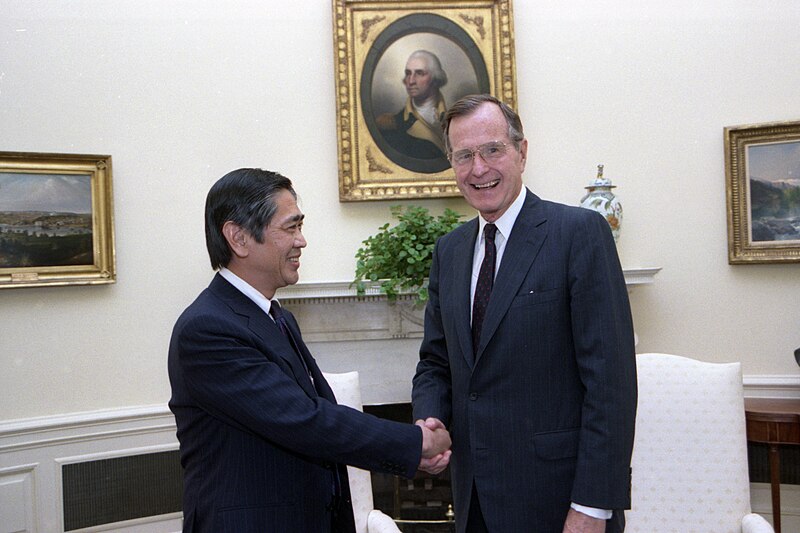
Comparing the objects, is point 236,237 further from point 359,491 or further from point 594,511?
point 359,491

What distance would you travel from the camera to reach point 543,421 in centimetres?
186

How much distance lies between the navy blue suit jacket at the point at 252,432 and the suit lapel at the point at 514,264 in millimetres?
Answer: 384

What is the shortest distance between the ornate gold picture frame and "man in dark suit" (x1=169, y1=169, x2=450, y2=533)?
10.2ft

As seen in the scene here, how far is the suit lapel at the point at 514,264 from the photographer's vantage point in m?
1.89

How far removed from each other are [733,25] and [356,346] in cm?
302

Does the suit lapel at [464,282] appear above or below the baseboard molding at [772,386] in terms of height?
above

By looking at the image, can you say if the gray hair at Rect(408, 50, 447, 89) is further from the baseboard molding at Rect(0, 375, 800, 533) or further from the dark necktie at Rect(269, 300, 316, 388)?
the dark necktie at Rect(269, 300, 316, 388)

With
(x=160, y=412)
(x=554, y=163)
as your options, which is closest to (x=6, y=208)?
(x=160, y=412)

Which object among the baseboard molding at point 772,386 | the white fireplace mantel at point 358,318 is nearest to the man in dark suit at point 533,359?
the white fireplace mantel at point 358,318

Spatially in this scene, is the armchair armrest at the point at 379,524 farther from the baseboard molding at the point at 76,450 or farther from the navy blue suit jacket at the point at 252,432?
the baseboard molding at the point at 76,450

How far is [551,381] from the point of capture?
187 centimetres

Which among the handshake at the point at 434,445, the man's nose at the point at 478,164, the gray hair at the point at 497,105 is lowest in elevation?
the handshake at the point at 434,445

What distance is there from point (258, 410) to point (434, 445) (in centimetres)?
52

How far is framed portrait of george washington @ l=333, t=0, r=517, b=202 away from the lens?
14.6ft
